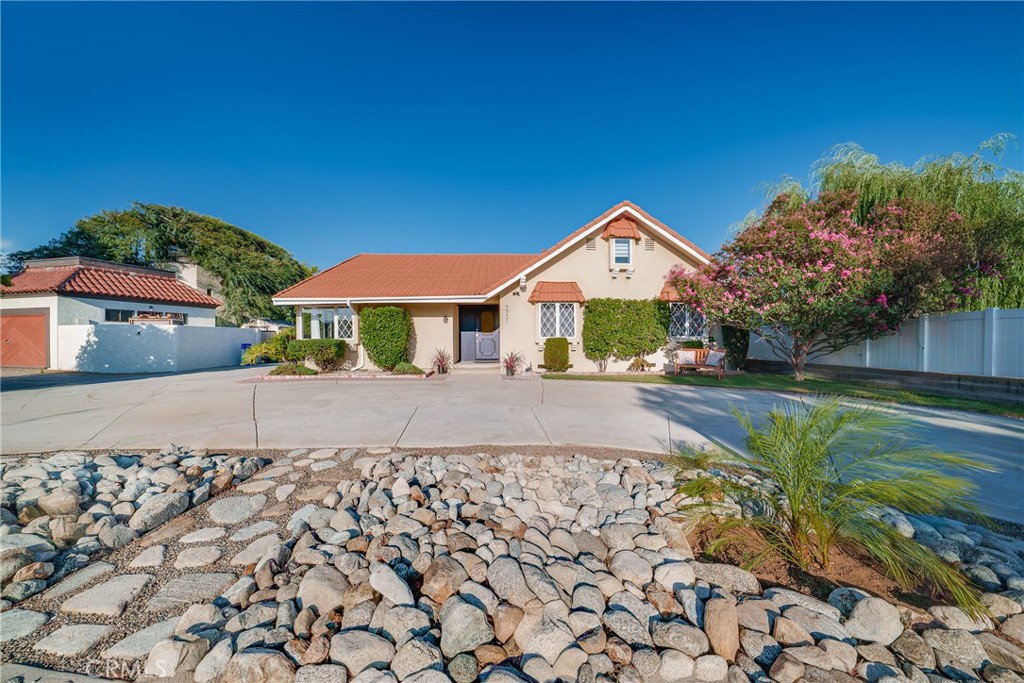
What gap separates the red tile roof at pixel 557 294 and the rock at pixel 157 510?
455 inches

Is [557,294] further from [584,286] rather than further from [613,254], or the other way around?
[613,254]

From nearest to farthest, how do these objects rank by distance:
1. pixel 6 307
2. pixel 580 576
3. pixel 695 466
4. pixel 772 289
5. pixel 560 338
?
1. pixel 580 576
2. pixel 695 466
3. pixel 772 289
4. pixel 560 338
5. pixel 6 307

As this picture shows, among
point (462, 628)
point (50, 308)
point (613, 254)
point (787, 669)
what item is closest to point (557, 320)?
point (613, 254)

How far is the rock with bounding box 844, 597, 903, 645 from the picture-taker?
6.79 ft

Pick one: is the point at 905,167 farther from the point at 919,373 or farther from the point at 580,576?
the point at 580,576

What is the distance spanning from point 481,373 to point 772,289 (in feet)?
30.5

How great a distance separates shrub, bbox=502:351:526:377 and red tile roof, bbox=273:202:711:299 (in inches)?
95.7

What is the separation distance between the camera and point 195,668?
6.33 ft

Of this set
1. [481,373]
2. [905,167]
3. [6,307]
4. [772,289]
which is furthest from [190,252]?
[905,167]

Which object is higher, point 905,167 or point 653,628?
point 905,167

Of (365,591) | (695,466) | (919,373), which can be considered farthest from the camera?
(919,373)

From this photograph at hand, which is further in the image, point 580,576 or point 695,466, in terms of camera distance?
point 695,466

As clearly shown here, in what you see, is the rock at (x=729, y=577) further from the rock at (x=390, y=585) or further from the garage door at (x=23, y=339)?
the garage door at (x=23, y=339)

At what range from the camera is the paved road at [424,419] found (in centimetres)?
528
